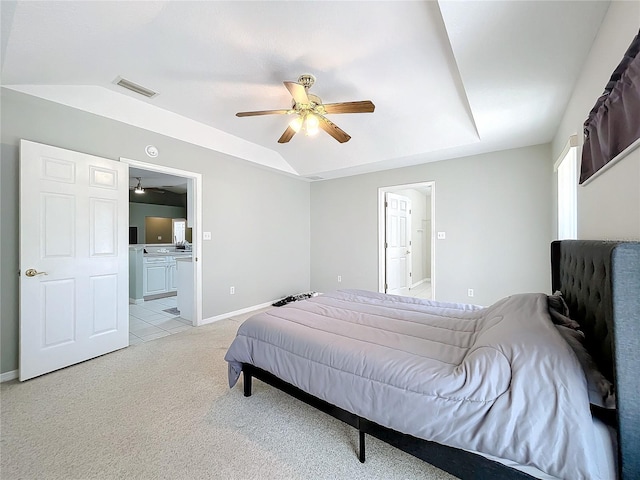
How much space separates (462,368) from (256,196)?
3.97 metres

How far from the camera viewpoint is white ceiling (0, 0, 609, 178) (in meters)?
1.61

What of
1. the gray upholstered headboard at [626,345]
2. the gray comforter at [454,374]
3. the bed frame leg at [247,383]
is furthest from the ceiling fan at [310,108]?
the bed frame leg at [247,383]

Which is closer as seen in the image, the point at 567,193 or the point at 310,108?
the point at 310,108

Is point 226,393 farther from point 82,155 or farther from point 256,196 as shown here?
point 256,196

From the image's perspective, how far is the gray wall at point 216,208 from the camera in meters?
2.32

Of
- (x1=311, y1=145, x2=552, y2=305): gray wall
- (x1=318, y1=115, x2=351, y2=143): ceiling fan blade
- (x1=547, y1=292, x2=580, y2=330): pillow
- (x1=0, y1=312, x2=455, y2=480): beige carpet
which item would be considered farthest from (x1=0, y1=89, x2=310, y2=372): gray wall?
(x1=547, y1=292, x2=580, y2=330): pillow

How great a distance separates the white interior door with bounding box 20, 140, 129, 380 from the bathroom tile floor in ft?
1.40

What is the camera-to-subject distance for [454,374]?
3.78 feet

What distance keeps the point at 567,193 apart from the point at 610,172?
63.9 inches

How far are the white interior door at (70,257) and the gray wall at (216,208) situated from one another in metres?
0.16

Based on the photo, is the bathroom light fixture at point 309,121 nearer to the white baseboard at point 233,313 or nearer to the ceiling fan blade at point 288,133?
the ceiling fan blade at point 288,133

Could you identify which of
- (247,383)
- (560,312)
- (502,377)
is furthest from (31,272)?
(560,312)

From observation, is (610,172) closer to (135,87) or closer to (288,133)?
(288,133)

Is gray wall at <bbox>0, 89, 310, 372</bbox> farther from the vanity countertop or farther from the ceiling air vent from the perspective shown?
the vanity countertop
